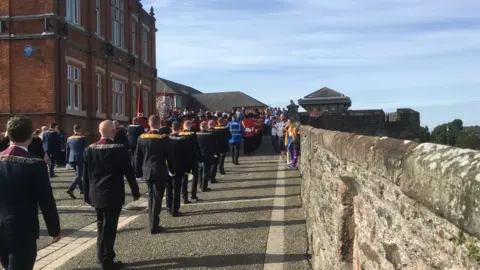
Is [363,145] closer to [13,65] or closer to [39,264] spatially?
[39,264]

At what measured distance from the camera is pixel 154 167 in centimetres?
826

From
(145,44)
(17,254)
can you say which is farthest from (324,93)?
(17,254)

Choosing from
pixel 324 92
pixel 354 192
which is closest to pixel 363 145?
pixel 354 192

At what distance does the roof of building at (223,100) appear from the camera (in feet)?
298

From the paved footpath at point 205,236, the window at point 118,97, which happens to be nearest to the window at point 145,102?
the window at point 118,97

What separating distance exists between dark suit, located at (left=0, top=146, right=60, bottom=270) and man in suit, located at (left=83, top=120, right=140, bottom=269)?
1.71 metres

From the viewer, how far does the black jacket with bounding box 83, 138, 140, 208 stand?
632 cm

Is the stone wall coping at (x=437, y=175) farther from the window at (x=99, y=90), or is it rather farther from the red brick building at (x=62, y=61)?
the window at (x=99, y=90)

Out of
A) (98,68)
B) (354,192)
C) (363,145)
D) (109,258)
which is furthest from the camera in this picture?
(98,68)

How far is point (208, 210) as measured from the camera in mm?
10352

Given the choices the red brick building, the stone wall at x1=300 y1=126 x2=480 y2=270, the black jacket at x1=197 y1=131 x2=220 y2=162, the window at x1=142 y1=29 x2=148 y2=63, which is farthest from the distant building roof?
the stone wall at x1=300 y1=126 x2=480 y2=270

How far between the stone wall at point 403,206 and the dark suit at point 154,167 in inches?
169

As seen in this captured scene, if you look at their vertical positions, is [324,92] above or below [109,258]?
above

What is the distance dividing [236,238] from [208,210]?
250cm
